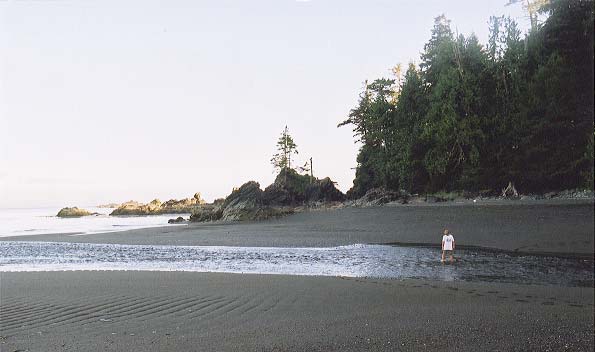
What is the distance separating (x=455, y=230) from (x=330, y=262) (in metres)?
9.47

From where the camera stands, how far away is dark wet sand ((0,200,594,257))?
17.7 m

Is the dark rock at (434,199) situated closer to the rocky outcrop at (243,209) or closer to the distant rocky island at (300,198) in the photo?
the distant rocky island at (300,198)

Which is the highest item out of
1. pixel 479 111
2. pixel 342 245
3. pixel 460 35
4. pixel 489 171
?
pixel 460 35

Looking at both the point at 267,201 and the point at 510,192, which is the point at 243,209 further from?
the point at 510,192

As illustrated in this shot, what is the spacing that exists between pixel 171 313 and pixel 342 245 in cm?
1485

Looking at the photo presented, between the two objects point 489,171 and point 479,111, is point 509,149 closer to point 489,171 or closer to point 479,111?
point 489,171

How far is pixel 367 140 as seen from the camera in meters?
65.6

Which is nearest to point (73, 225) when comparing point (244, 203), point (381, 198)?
point (244, 203)

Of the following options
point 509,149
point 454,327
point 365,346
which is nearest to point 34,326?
point 365,346

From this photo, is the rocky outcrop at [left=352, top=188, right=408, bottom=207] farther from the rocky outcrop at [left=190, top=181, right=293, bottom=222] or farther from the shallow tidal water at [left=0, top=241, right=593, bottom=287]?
the shallow tidal water at [left=0, top=241, right=593, bottom=287]

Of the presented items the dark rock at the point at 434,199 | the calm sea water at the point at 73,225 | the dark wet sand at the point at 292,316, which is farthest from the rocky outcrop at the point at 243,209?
the dark wet sand at the point at 292,316

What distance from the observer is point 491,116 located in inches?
1375

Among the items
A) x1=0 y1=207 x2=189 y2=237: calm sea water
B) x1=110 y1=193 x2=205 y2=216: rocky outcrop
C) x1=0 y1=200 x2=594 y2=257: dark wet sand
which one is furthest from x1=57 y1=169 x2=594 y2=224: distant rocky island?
x1=110 y1=193 x2=205 y2=216: rocky outcrop

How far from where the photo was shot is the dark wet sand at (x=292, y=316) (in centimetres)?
590
